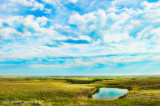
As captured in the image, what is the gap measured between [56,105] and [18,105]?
6.12 metres

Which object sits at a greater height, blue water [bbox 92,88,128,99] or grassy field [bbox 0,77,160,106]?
grassy field [bbox 0,77,160,106]

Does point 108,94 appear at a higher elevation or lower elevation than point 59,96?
lower

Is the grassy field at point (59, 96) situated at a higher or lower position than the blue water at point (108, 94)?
higher

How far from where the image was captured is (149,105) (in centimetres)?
2012

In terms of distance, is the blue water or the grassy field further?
the blue water

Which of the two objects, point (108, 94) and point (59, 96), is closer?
point (59, 96)

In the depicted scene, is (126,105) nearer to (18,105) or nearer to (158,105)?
(158,105)

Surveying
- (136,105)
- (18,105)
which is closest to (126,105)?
(136,105)

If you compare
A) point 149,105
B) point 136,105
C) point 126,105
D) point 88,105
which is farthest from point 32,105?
point 149,105

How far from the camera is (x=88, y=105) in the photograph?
1956 centimetres

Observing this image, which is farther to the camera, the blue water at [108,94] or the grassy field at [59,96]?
the blue water at [108,94]

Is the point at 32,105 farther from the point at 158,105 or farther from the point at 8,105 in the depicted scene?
the point at 158,105

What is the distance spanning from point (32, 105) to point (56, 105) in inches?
155

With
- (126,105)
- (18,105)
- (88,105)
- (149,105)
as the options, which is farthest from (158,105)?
(18,105)
